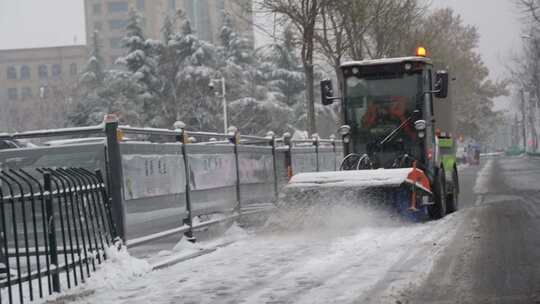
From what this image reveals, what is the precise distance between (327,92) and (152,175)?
5080 mm

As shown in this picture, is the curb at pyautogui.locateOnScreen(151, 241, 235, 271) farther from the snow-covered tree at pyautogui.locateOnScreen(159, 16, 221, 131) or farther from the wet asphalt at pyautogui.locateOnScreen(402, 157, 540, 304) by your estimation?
the snow-covered tree at pyautogui.locateOnScreen(159, 16, 221, 131)

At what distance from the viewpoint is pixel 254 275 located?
8.47 meters

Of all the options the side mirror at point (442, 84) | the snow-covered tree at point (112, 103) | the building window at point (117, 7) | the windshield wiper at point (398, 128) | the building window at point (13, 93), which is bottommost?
the windshield wiper at point (398, 128)

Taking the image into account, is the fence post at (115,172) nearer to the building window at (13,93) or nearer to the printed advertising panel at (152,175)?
the printed advertising panel at (152,175)

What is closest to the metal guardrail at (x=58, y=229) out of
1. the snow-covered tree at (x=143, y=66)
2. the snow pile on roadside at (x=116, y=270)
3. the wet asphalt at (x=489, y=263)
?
the snow pile on roadside at (x=116, y=270)

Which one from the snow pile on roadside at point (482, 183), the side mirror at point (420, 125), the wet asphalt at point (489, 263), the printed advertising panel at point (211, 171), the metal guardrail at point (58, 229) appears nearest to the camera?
the wet asphalt at point (489, 263)

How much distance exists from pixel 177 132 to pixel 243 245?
6.56 feet

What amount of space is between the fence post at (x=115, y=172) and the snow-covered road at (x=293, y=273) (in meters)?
0.61

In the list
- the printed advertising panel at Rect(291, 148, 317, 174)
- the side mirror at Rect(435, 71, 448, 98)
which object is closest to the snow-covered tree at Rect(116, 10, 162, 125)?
the printed advertising panel at Rect(291, 148, 317, 174)

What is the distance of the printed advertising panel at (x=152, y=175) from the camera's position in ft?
31.2

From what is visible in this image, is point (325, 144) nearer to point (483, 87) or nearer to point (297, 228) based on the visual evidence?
point (297, 228)

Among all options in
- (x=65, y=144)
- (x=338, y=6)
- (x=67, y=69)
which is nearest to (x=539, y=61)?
(x=338, y=6)

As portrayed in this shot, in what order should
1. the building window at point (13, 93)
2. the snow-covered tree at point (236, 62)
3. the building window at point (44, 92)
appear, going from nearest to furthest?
1. the snow-covered tree at point (236, 62)
2. the building window at point (44, 92)
3. the building window at point (13, 93)

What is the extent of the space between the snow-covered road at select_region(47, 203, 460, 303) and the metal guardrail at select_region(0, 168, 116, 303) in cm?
33
